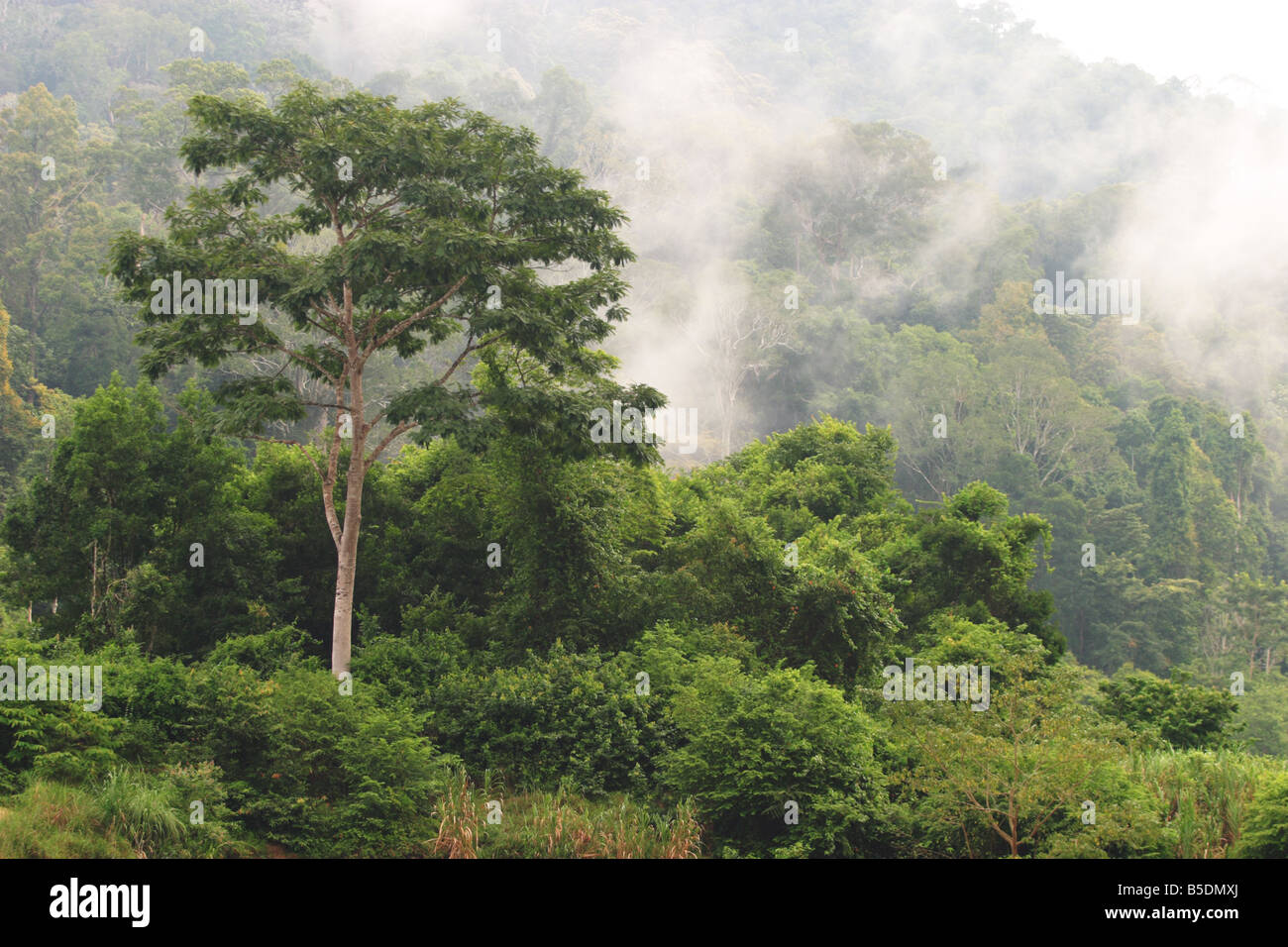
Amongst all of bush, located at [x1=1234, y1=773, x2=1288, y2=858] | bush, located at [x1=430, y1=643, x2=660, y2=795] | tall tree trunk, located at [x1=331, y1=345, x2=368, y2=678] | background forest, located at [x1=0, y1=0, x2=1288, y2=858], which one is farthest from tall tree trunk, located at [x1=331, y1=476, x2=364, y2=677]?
bush, located at [x1=1234, y1=773, x2=1288, y2=858]

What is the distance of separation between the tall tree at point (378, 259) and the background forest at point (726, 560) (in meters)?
0.98

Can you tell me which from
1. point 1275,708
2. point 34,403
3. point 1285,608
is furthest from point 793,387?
point 34,403

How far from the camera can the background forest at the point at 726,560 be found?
1258cm

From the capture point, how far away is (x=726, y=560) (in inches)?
746

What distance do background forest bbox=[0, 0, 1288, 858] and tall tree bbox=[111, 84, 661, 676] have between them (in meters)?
0.98

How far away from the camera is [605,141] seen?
8369cm

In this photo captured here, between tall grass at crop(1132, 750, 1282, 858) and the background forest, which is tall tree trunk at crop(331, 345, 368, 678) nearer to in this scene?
the background forest

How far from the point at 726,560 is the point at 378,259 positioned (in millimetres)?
7801

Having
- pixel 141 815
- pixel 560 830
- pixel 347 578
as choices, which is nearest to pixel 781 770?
pixel 560 830

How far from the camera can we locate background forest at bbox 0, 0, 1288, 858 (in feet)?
41.3

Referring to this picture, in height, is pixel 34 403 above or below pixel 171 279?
above

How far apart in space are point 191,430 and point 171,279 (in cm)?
319

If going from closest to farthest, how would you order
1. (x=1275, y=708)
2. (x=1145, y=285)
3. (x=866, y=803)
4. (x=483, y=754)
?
(x=866, y=803) < (x=483, y=754) < (x=1275, y=708) < (x=1145, y=285)

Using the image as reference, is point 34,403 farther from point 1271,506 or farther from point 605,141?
point 1271,506
